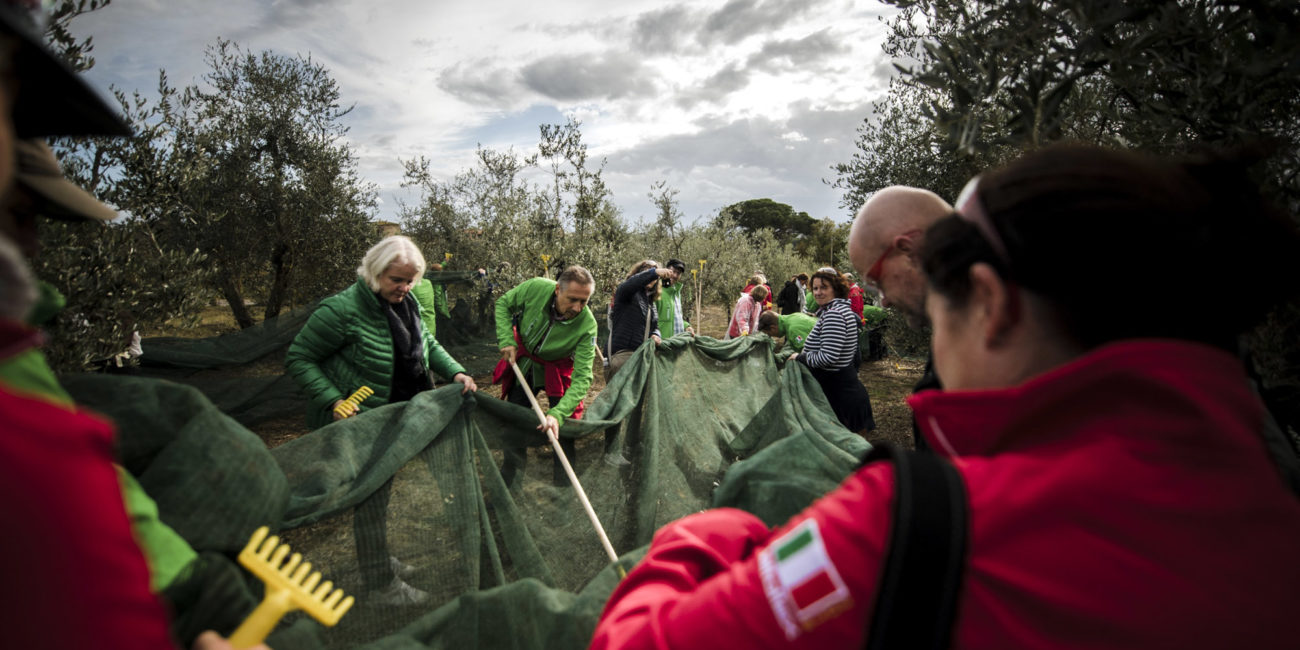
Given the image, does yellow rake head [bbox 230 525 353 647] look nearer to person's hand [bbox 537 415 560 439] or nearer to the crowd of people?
the crowd of people

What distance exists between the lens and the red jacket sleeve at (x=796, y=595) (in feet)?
2.39

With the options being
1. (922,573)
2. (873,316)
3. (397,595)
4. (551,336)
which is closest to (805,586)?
(922,573)

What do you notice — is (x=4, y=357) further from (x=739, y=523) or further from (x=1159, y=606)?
(x=1159, y=606)

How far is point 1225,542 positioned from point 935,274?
50cm

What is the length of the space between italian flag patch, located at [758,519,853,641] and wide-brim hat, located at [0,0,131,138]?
106 cm

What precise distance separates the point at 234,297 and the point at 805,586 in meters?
14.9

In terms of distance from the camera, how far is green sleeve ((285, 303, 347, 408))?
3754mm

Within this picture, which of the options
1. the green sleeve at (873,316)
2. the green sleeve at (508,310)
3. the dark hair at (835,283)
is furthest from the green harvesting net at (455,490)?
the green sleeve at (873,316)

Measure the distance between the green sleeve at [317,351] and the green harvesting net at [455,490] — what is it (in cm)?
97

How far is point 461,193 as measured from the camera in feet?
59.8

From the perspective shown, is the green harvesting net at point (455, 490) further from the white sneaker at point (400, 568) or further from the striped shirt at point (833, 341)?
the striped shirt at point (833, 341)

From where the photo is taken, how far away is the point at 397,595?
7.98ft

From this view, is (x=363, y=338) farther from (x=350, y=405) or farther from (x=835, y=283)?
(x=835, y=283)

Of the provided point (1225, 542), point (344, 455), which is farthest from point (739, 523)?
point (344, 455)
